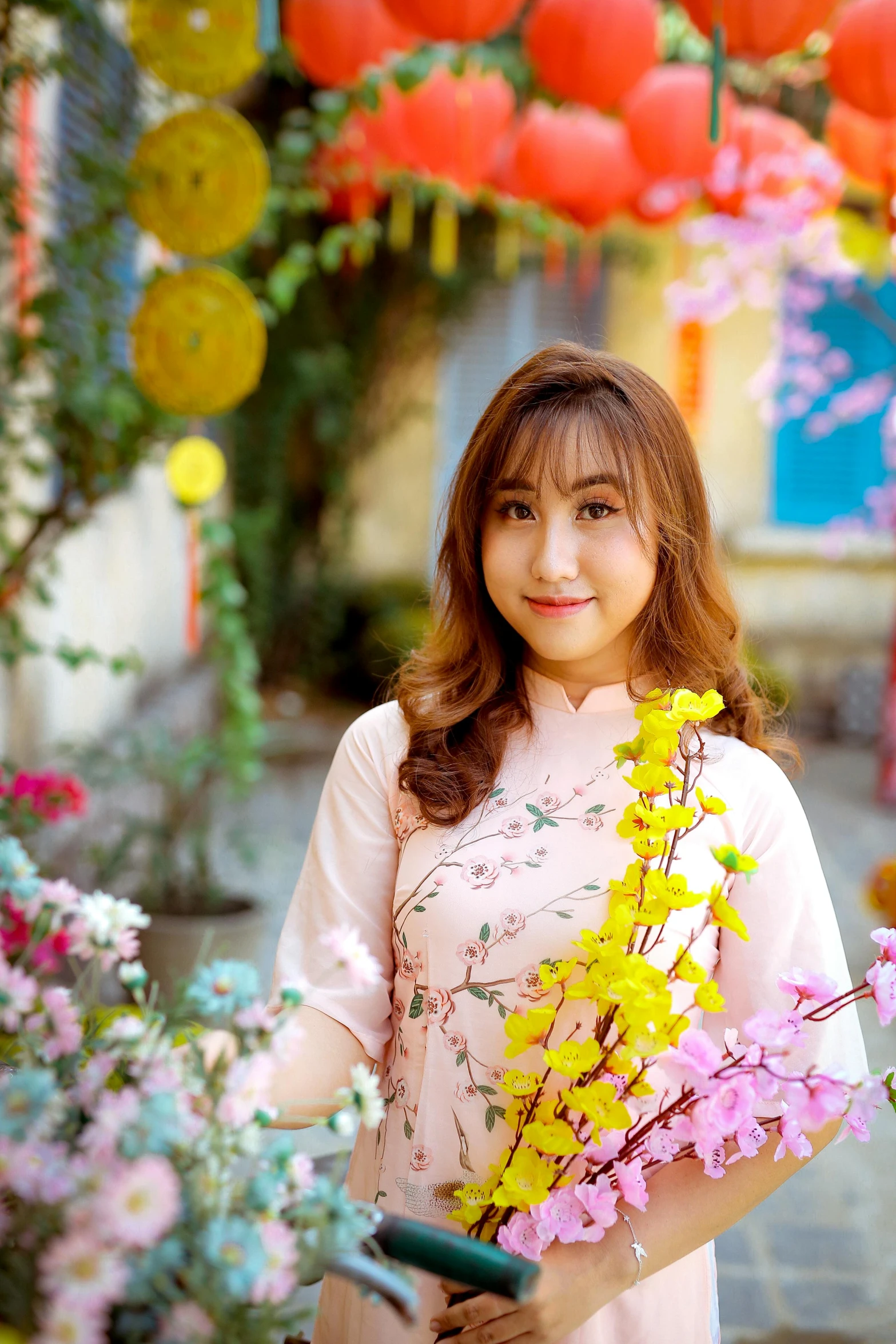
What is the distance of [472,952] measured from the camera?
1.12 m

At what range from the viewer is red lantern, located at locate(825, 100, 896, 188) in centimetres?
352

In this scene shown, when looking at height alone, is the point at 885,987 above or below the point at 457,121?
below

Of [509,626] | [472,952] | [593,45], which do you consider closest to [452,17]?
[593,45]

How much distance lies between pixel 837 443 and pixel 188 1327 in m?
7.51

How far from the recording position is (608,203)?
4.37m

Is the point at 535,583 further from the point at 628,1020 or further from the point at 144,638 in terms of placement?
the point at 144,638

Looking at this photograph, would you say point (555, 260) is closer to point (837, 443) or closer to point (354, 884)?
point (837, 443)

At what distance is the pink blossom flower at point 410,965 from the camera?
115 cm

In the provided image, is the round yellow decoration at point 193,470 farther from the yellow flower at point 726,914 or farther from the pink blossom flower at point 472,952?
the yellow flower at point 726,914

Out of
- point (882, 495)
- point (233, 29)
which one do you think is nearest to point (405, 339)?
point (882, 495)

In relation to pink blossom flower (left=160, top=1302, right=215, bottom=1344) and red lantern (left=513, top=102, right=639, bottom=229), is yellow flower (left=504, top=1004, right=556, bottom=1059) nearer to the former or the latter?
pink blossom flower (left=160, top=1302, right=215, bottom=1344)

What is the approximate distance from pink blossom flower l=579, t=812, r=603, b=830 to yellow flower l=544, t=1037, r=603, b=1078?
31 centimetres

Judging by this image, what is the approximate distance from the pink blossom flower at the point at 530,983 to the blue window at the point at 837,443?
6.66 meters

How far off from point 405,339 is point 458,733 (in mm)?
6861
